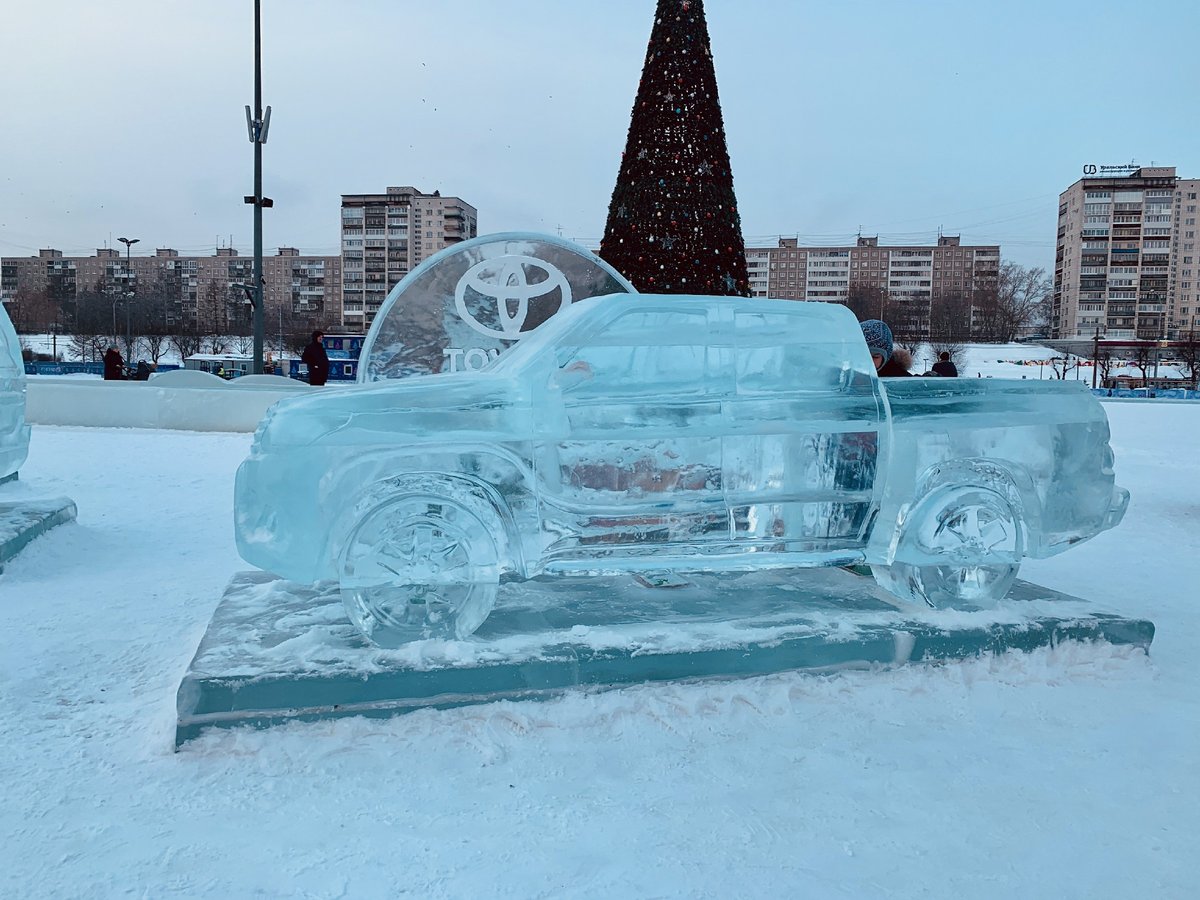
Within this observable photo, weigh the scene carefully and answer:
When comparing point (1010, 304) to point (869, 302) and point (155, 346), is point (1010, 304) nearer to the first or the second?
point (869, 302)

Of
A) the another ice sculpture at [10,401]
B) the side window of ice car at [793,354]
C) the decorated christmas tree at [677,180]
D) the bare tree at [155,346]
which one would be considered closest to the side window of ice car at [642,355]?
the side window of ice car at [793,354]

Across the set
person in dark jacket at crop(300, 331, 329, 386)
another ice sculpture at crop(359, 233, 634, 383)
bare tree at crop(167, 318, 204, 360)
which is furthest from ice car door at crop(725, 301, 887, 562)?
bare tree at crop(167, 318, 204, 360)

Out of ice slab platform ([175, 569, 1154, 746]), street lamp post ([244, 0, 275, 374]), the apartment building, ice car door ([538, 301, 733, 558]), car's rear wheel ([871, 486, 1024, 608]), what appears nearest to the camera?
ice slab platform ([175, 569, 1154, 746])

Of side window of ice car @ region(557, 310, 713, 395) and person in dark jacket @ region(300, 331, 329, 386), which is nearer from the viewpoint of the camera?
side window of ice car @ region(557, 310, 713, 395)

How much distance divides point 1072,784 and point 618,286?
551 cm

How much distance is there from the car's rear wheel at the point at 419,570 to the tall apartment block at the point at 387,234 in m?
95.4

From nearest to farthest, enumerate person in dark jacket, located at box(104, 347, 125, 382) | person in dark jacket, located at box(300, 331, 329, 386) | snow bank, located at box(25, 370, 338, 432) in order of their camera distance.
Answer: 1. person in dark jacket, located at box(300, 331, 329, 386)
2. snow bank, located at box(25, 370, 338, 432)
3. person in dark jacket, located at box(104, 347, 125, 382)

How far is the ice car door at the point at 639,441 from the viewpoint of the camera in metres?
3.74

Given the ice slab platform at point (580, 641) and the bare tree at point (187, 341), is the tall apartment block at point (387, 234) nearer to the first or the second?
the bare tree at point (187, 341)

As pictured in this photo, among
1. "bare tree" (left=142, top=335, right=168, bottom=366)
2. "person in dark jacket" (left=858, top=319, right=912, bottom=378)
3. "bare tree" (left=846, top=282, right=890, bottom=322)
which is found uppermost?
"bare tree" (left=846, top=282, right=890, bottom=322)

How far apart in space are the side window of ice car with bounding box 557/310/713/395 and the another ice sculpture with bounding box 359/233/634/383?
365 cm

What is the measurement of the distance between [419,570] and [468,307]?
13.8ft

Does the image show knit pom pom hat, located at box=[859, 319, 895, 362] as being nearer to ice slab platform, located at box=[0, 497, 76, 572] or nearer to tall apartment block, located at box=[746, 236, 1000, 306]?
ice slab platform, located at box=[0, 497, 76, 572]

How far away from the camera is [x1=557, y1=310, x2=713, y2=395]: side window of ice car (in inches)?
150
